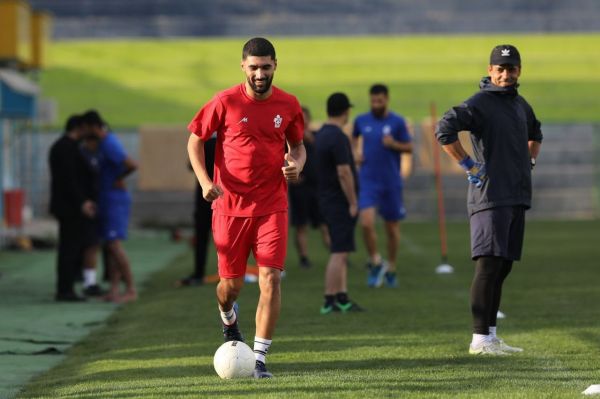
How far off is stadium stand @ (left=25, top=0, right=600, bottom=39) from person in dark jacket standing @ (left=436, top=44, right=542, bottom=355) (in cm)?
3260

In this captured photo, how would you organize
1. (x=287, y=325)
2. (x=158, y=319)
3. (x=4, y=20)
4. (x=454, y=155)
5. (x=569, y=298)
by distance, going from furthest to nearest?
(x=4, y=20) → (x=569, y=298) → (x=158, y=319) → (x=287, y=325) → (x=454, y=155)

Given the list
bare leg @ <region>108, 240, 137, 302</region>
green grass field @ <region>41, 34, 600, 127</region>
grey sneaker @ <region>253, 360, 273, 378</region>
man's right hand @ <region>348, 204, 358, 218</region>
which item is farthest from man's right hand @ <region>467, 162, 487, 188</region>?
green grass field @ <region>41, 34, 600, 127</region>

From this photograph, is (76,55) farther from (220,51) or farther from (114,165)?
(114,165)

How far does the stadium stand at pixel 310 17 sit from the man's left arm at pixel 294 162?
33.1m

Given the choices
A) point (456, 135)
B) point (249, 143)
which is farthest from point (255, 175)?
point (456, 135)

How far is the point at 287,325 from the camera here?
36.0 feet

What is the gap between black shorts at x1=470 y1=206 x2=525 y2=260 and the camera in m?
8.69

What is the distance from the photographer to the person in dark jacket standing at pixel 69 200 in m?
14.1

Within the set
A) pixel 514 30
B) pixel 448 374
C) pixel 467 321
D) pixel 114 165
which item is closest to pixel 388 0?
pixel 514 30

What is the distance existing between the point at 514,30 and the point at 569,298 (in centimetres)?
2876

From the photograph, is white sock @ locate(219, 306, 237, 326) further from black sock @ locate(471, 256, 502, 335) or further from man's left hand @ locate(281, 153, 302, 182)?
black sock @ locate(471, 256, 502, 335)

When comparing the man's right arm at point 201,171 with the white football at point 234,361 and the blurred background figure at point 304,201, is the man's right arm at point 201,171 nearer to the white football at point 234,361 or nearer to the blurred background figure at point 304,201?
the white football at point 234,361

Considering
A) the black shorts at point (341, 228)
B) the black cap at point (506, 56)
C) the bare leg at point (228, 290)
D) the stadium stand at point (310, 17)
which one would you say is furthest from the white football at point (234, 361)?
the stadium stand at point (310, 17)

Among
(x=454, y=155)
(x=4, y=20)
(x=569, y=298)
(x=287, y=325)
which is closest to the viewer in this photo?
(x=454, y=155)
